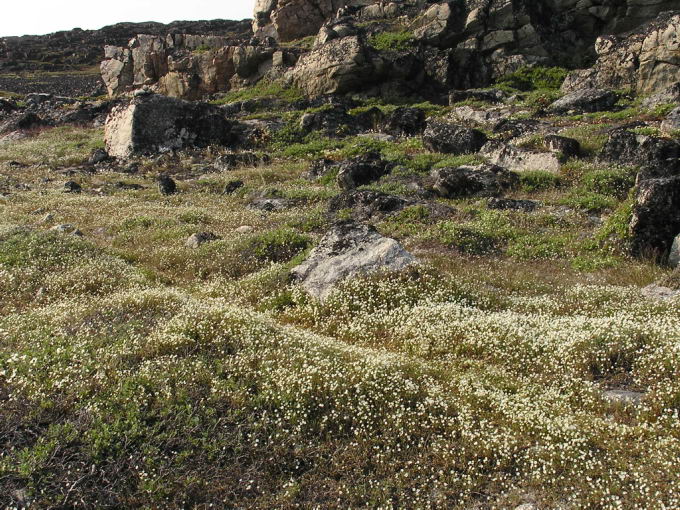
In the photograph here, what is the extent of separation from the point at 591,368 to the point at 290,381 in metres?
4.56

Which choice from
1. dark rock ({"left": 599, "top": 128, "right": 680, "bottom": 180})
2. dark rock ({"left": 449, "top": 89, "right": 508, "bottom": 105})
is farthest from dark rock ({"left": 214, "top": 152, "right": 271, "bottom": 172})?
dark rock ({"left": 599, "top": 128, "right": 680, "bottom": 180})

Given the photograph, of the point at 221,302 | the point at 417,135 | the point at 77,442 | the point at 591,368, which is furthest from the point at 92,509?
the point at 417,135

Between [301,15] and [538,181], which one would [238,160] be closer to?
[538,181]

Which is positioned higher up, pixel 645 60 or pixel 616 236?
pixel 645 60

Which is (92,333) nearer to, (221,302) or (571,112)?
(221,302)

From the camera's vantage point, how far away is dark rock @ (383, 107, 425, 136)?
33.1 m

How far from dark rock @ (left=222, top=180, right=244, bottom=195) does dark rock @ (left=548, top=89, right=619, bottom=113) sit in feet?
66.9

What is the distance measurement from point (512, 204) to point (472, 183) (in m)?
2.61

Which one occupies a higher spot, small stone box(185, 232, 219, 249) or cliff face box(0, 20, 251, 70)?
cliff face box(0, 20, 251, 70)

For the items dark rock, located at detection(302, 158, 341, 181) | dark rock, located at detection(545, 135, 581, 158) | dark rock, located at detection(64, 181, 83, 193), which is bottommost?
dark rock, located at detection(64, 181, 83, 193)

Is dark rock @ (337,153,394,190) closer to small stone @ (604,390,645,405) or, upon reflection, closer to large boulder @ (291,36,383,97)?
small stone @ (604,390,645,405)

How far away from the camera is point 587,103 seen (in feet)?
109

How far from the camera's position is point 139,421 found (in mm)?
6895

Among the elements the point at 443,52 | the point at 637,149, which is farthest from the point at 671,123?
the point at 443,52
